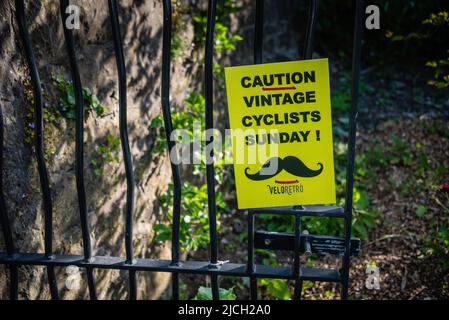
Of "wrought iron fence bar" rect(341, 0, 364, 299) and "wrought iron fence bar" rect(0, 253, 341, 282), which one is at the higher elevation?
"wrought iron fence bar" rect(341, 0, 364, 299)

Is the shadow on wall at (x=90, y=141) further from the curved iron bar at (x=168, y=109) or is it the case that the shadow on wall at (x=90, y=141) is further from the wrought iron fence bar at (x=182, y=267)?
the curved iron bar at (x=168, y=109)

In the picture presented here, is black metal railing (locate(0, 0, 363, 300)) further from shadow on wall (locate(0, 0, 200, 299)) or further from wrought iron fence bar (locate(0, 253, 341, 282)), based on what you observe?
shadow on wall (locate(0, 0, 200, 299))

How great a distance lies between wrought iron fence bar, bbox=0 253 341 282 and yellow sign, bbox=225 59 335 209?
29 centimetres

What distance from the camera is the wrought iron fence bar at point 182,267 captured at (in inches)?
60.9

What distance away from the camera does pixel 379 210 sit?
133 inches

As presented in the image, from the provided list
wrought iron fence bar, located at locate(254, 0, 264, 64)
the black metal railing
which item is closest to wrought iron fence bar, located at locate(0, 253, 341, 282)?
the black metal railing

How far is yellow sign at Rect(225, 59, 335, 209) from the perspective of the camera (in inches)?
53.7

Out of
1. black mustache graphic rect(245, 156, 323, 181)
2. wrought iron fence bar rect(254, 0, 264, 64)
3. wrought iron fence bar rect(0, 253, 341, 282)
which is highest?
wrought iron fence bar rect(254, 0, 264, 64)

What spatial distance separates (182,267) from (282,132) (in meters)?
0.64

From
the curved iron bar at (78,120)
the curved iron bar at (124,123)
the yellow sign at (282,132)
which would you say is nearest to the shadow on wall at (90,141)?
the curved iron bar at (78,120)

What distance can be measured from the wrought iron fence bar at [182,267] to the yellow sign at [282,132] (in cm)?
29

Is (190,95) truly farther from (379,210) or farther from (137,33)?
(379,210)

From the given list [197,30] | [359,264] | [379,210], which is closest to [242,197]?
[359,264]

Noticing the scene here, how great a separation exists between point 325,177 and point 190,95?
5.56 feet
